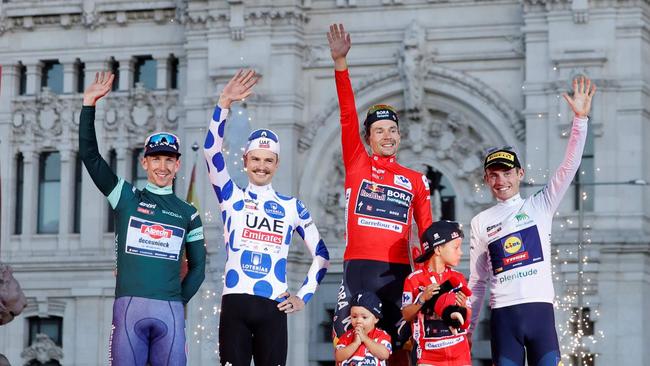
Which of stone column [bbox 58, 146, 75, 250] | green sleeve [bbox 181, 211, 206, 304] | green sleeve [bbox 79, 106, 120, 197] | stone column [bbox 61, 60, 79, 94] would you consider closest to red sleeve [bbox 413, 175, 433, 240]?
green sleeve [bbox 181, 211, 206, 304]

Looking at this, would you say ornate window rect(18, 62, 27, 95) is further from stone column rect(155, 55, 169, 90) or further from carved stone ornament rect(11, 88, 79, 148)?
stone column rect(155, 55, 169, 90)

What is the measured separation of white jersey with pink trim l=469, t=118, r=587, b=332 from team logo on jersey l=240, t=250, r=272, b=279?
1946 millimetres

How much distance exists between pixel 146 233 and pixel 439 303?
2687mm

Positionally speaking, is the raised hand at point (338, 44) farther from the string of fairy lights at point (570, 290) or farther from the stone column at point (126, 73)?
the stone column at point (126, 73)

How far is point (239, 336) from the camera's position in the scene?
1470 cm

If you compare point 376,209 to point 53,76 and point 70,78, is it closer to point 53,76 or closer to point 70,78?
point 70,78

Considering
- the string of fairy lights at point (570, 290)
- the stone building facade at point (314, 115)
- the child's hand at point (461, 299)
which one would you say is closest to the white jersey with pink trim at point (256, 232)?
the child's hand at point (461, 299)

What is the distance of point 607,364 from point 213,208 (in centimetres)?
1063

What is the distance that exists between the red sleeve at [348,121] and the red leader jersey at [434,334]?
1568 mm

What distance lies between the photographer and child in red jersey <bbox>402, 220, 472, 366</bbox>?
1432cm

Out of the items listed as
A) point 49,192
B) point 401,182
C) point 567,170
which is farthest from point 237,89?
point 49,192

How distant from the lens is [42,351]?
43781 millimetres

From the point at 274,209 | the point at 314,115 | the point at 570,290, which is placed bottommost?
the point at 274,209

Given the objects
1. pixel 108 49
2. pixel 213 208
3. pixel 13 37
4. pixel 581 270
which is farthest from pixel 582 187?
pixel 13 37
